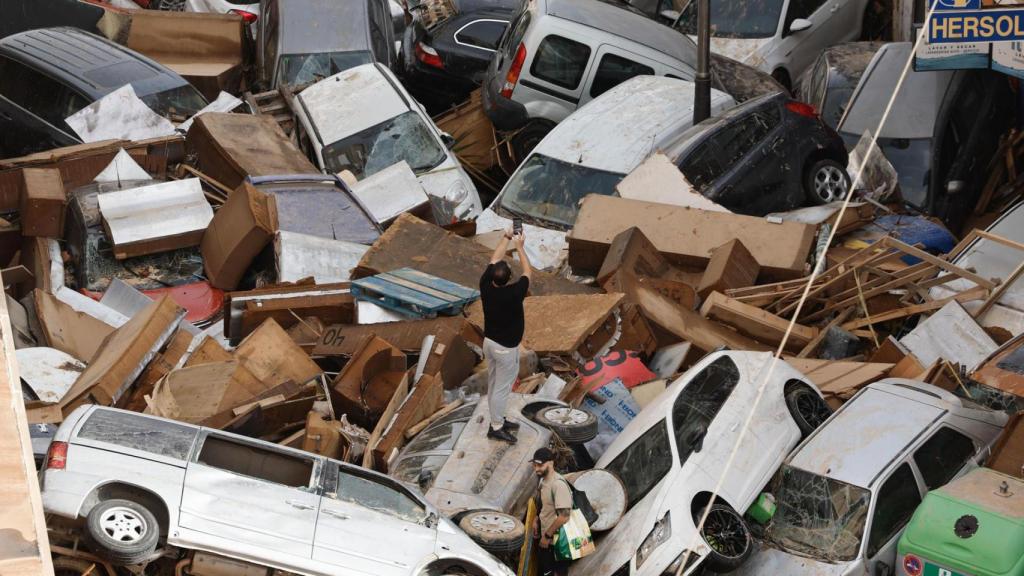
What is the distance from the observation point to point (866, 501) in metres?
7.82

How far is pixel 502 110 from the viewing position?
48.7ft

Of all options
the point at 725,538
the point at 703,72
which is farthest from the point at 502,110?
the point at 725,538

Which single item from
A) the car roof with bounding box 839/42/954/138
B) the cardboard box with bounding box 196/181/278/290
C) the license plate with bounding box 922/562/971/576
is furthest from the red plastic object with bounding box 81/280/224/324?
the car roof with bounding box 839/42/954/138

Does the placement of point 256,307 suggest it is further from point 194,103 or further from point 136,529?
point 194,103

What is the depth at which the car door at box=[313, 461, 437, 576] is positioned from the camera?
6.61 m

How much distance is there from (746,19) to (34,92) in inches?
333

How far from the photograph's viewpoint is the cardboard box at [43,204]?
11.8m

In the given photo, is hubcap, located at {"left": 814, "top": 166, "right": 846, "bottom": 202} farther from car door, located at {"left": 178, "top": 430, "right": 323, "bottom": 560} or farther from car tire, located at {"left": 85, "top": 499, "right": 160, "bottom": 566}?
car tire, located at {"left": 85, "top": 499, "right": 160, "bottom": 566}

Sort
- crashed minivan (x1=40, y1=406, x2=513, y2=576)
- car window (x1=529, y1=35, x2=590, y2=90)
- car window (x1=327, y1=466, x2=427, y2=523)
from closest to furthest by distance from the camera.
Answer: crashed minivan (x1=40, y1=406, x2=513, y2=576)
car window (x1=327, y1=466, x2=427, y2=523)
car window (x1=529, y1=35, x2=590, y2=90)

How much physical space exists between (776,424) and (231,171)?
6.49 m

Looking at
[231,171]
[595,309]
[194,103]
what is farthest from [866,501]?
[194,103]

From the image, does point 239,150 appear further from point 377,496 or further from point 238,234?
point 377,496

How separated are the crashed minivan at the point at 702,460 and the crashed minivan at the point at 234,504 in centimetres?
102

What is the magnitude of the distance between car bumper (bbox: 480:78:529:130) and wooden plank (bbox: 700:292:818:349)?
15.4ft
